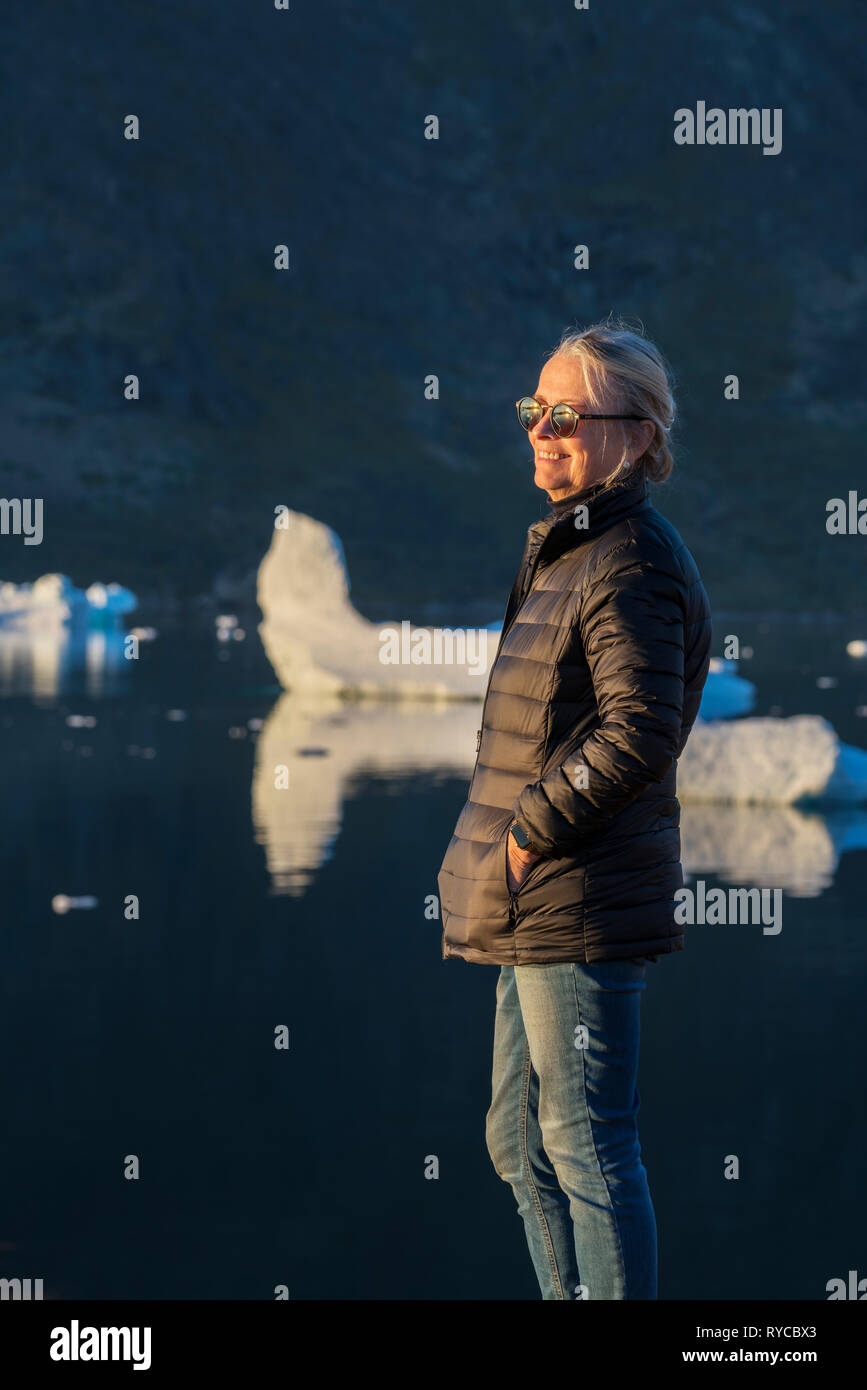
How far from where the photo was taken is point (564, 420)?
4051 millimetres

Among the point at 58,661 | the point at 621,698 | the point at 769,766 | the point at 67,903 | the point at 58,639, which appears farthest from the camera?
the point at 58,639

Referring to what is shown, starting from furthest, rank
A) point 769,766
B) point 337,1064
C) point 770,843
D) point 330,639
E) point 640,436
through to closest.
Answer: point 330,639 → point 769,766 → point 770,843 → point 337,1064 → point 640,436

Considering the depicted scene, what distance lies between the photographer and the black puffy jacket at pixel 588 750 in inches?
148

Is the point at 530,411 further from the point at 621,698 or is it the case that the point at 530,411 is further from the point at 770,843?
the point at 770,843

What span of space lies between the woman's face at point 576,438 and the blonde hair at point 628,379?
0.02m

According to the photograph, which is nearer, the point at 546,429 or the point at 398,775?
the point at 546,429

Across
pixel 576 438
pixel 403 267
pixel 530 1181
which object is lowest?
pixel 530 1181

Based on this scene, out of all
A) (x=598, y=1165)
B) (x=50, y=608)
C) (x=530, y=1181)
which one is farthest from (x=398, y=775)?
(x=50, y=608)

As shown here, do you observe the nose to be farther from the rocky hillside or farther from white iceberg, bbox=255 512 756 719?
the rocky hillside

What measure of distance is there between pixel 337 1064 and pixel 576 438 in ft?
13.2

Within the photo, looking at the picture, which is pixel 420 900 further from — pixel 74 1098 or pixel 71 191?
pixel 71 191

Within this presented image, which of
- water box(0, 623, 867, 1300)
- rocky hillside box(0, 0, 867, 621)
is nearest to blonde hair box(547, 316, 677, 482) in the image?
water box(0, 623, 867, 1300)

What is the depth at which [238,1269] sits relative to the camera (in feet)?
17.8

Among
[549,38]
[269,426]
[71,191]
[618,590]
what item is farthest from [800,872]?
[549,38]
